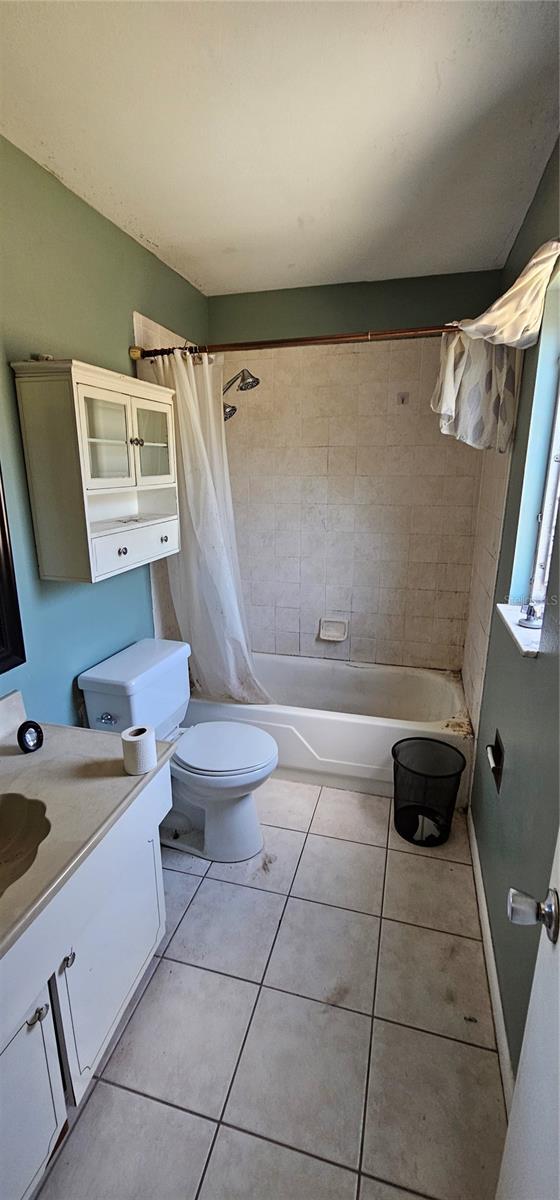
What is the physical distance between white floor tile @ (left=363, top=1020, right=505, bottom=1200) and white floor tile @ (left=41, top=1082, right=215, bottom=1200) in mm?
393

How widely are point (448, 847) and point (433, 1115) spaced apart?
3.07ft

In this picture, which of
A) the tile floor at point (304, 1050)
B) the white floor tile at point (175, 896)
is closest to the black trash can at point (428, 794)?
the tile floor at point (304, 1050)

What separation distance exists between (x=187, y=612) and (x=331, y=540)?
0.94 m

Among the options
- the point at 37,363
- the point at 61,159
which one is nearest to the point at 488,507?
the point at 37,363

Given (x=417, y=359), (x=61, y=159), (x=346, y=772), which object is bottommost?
(x=346, y=772)

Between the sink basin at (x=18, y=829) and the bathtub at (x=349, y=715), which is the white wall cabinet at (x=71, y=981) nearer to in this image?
the sink basin at (x=18, y=829)

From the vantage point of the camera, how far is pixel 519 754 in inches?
54.1

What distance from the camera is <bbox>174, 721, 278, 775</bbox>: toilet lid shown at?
1846 mm

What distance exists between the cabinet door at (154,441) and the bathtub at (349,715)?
1134 millimetres

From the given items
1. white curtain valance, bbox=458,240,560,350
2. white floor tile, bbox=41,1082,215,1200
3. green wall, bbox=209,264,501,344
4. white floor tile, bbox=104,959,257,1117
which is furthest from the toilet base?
green wall, bbox=209,264,501,344

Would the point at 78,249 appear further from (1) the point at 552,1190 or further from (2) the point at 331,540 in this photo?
(1) the point at 552,1190

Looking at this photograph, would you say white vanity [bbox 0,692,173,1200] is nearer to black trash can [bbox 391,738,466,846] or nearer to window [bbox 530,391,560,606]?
black trash can [bbox 391,738,466,846]

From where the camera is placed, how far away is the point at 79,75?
1207 millimetres

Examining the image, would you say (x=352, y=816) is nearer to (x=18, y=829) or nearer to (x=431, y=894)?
(x=431, y=894)
